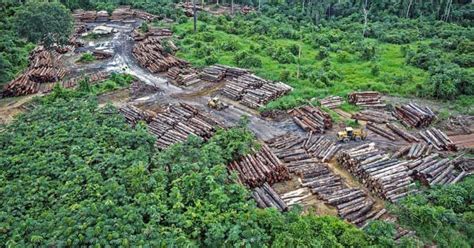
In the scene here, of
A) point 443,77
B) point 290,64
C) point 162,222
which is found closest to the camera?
point 162,222

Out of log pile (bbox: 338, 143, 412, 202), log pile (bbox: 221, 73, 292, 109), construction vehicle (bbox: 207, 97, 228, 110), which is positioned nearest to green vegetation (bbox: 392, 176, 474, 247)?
log pile (bbox: 338, 143, 412, 202)

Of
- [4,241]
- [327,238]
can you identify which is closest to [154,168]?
[4,241]

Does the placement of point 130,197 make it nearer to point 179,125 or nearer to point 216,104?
point 179,125

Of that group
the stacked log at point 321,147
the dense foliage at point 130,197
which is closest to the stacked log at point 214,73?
the stacked log at point 321,147

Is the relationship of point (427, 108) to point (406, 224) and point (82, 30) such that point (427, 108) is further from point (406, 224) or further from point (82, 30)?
point (82, 30)

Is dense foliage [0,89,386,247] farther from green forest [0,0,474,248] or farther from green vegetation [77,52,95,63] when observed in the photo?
green vegetation [77,52,95,63]

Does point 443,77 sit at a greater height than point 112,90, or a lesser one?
greater

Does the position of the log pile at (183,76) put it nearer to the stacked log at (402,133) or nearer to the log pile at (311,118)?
the log pile at (311,118)
